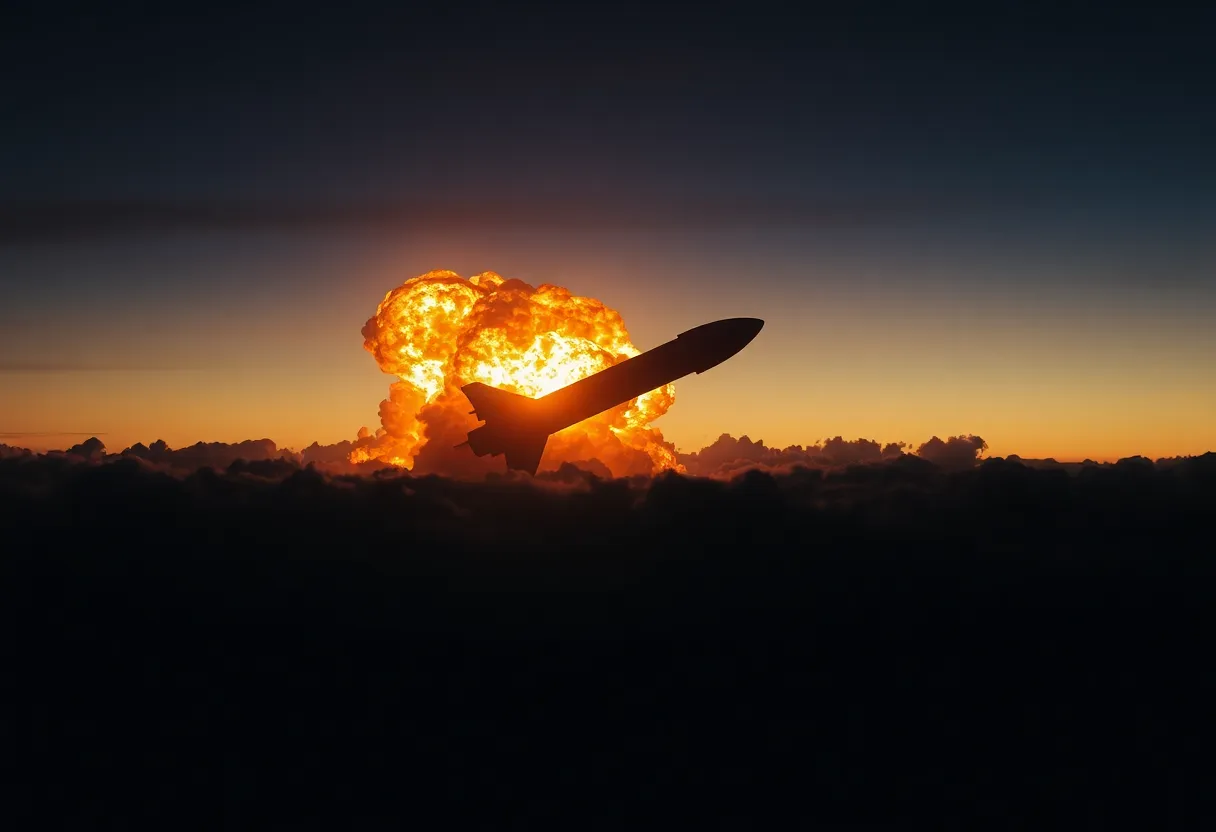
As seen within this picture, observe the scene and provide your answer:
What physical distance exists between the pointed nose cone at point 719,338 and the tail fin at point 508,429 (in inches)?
785

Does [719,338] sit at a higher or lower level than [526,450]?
higher

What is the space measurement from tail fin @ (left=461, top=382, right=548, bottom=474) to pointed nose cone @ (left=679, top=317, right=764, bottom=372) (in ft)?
65.4

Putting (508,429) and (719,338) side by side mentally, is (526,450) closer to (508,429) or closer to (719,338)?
(508,429)

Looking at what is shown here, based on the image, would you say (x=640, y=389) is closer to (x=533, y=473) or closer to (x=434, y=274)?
(x=533, y=473)

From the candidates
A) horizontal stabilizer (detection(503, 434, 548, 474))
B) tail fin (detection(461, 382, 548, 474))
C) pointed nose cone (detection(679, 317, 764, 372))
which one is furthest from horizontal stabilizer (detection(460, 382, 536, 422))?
pointed nose cone (detection(679, 317, 764, 372))

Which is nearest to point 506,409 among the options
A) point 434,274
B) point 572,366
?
point 572,366

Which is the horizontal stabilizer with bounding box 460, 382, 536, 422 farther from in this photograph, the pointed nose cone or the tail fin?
the pointed nose cone

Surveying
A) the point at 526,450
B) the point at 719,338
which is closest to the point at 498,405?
the point at 526,450

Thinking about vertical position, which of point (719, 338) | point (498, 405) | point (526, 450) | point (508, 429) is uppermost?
point (719, 338)

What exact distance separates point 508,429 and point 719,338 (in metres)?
26.3

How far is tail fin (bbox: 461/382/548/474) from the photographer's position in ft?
292

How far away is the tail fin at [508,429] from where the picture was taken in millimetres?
89000

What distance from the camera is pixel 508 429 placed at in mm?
88938

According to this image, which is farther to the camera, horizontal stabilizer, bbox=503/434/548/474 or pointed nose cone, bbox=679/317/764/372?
horizontal stabilizer, bbox=503/434/548/474
